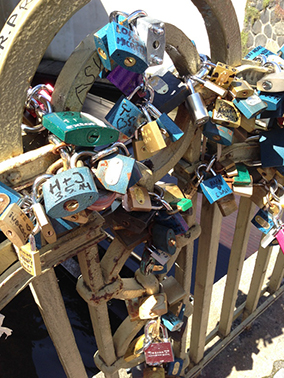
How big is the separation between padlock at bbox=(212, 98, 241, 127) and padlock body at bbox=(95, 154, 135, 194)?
30cm

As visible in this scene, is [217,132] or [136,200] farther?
[217,132]

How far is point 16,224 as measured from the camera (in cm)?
46

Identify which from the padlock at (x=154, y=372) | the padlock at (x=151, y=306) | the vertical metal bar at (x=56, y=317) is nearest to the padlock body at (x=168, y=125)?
the vertical metal bar at (x=56, y=317)

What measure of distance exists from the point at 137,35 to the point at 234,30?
272 mm

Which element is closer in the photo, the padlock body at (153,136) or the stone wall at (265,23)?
the padlock body at (153,136)

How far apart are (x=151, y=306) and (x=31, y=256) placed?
0.47 metres

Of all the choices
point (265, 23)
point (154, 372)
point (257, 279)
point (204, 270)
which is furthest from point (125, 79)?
point (265, 23)

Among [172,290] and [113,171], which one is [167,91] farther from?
[172,290]

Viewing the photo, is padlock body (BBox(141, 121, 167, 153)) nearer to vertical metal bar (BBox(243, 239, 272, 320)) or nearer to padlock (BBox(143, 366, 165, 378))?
padlock (BBox(143, 366, 165, 378))

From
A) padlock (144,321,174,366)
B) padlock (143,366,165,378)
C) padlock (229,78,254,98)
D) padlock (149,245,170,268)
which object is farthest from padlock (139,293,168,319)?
padlock (229,78,254,98)

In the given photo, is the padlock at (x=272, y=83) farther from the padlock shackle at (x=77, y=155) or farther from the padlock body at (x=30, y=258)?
the padlock body at (x=30, y=258)

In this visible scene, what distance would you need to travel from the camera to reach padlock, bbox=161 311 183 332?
929 mm

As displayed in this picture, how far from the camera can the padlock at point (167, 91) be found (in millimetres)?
633

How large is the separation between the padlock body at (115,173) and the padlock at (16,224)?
0.39ft
